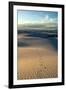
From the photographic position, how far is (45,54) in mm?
1947

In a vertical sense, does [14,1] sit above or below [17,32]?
above

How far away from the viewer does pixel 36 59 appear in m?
1.92

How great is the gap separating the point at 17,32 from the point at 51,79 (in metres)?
0.50

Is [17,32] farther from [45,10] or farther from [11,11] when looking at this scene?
[45,10]

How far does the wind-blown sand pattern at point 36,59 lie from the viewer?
1.88 meters

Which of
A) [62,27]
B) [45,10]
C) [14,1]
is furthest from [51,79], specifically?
[14,1]

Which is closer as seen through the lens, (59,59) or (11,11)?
(11,11)

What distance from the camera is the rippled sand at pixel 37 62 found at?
6.15 ft

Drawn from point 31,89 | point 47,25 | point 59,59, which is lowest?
point 31,89

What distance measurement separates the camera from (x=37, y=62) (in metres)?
1.92

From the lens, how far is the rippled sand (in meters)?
1.88

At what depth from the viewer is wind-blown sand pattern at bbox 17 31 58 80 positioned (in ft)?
6.15

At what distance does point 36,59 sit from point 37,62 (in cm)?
3

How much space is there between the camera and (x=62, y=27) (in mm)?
1984
